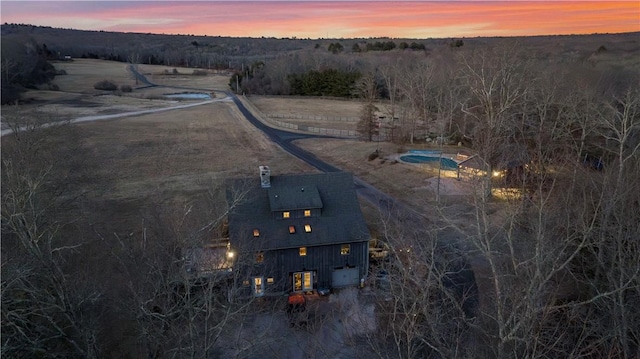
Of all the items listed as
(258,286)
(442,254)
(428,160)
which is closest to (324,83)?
(428,160)

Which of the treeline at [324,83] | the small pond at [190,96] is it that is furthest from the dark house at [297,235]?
the small pond at [190,96]

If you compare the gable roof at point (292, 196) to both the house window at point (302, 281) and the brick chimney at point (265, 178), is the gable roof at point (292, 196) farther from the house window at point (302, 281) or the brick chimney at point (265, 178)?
the house window at point (302, 281)

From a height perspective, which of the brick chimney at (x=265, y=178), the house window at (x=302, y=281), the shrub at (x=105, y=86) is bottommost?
the house window at (x=302, y=281)

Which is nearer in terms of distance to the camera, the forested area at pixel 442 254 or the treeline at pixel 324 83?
the forested area at pixel 442 254

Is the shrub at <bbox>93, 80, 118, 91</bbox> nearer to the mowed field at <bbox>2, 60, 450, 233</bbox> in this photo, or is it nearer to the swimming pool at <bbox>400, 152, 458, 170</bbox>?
the mowed field at <bbox>2, 60, 450, 233</bbox>

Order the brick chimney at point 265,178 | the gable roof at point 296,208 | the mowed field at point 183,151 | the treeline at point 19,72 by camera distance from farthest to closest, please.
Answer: the treeline at point 19,72, the mowed field at point 183,151, the brick chimney at point 265,178, the gable roof at point 296,208

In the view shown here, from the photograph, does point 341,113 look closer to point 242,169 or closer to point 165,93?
point 242,169

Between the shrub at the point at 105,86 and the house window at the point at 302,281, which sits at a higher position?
the shrub at the point at 105,86

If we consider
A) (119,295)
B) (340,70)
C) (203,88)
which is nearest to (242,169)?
(119,295)

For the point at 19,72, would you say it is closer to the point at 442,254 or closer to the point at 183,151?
the point at 183,151
